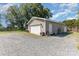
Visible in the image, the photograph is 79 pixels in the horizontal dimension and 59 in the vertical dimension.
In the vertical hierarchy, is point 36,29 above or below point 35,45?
above

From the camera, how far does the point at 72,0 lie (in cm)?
340

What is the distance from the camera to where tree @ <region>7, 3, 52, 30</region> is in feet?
11.4

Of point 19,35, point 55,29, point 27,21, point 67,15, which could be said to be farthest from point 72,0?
point 19,35

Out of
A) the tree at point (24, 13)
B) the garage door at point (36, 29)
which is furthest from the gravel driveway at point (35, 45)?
the tree at point (24, 13)

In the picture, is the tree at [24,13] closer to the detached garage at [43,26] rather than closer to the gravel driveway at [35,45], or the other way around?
the detached garage at [43,26]

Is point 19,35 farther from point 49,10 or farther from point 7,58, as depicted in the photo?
point 49,10

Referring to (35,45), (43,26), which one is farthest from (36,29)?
(35,45)

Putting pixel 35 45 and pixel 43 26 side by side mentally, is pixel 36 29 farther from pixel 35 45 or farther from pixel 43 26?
pixel 35 45

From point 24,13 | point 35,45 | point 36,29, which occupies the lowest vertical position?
point 35,45

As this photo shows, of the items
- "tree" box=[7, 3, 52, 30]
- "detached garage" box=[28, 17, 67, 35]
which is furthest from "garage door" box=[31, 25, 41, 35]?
"tree" box=[7, 3, 52, 30]

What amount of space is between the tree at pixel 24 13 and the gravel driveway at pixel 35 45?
210 mm

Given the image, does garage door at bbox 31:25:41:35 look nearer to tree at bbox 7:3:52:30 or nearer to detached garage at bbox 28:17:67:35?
detached garage at bbox 28:17:67:35

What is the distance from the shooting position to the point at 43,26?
140 inches

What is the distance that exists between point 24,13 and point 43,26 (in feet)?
1.32
